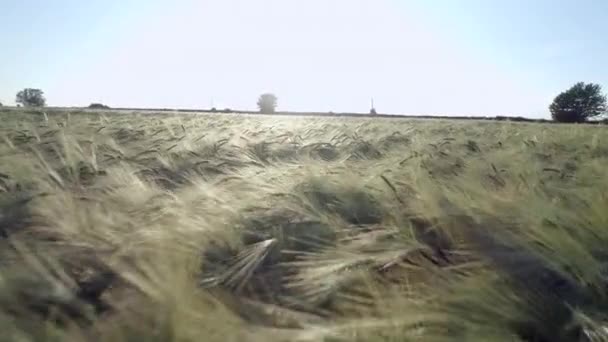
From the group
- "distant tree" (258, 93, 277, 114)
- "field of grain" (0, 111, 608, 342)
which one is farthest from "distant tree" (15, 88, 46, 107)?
"field of grain" (0, 111, 608, 342)

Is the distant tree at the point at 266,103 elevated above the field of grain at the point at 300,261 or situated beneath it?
elevated above

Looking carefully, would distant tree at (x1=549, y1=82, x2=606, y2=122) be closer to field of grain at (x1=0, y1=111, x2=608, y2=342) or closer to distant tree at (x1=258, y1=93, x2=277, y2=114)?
distant tree at (x1=258, y1=93, x2=277, y2=114)

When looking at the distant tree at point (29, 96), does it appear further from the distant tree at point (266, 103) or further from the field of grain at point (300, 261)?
the field of grain at point (300, 261)

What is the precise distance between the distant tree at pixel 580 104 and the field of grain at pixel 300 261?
154 feet

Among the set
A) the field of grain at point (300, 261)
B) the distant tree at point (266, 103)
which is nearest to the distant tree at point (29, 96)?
the distant tree at point (266, 103)

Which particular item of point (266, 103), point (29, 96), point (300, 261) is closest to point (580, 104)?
point (266, 103)

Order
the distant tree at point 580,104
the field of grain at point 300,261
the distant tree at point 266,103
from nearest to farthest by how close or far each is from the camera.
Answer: the field of grain at point 300,261 < the distant tree at point 580,104 < the distant tree at point 266,103

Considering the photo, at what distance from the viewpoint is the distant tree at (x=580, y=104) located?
41469 millimetres

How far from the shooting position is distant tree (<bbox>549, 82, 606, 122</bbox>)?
136 ft

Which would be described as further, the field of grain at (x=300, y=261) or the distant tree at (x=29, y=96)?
the distant tree at (x=29, y=96)

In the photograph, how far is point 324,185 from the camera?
238 cm

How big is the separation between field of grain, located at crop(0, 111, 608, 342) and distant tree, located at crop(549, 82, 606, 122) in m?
47.0

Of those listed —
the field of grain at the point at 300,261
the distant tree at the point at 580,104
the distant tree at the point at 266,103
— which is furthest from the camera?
the distant tree at the point at 266,103

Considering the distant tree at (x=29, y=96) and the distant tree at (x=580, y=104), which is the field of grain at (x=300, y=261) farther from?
the distant tree at (x=29, y=96)
